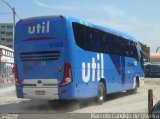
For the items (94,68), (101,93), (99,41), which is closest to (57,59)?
(94,68)

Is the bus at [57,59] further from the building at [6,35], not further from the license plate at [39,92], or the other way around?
the building at [6,35]

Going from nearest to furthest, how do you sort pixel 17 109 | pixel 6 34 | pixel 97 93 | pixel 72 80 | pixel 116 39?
pixel 72 80, pixel 17 109, pixel 97 93, pixel 116 39, pixel 6 34

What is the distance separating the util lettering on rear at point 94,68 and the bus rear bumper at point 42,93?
5.09 feet

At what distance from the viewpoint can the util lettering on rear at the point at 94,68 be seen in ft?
55.5

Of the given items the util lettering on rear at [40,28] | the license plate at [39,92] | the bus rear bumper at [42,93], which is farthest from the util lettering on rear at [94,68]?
the util lettering on rear at [40,28]

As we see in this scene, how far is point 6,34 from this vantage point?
500ft

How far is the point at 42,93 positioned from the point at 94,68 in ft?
9.48

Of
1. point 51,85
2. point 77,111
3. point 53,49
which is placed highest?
Result: point 53,49

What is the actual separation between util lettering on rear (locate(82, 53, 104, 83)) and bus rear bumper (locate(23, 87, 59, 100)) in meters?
1.55

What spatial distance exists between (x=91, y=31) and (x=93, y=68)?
157 cm

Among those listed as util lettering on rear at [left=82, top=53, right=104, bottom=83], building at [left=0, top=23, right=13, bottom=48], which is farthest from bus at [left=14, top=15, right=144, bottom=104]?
building at [left=0, top=23, right=13, bottom=48]

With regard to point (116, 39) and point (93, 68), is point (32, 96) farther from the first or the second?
point (116, 39)

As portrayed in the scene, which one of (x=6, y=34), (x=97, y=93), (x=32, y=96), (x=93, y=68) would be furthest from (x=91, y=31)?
(x=6, y=34)

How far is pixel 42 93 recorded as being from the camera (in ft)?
52.5
